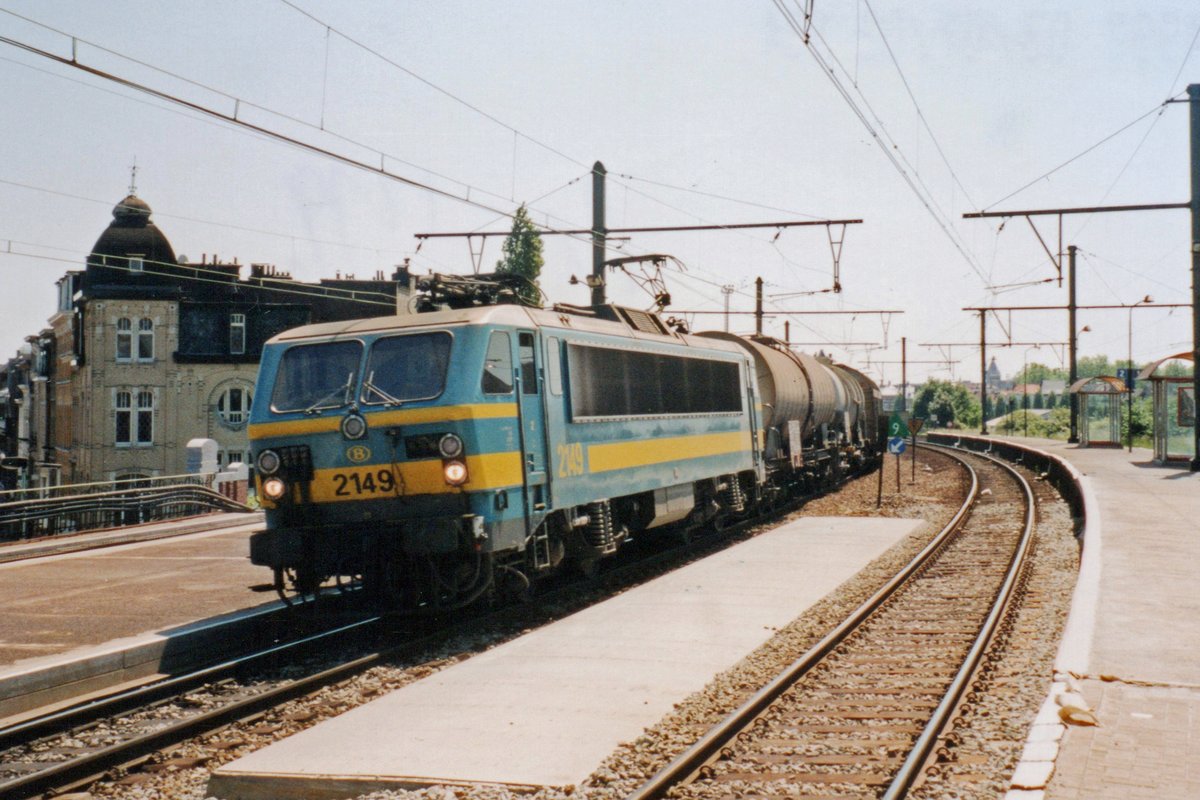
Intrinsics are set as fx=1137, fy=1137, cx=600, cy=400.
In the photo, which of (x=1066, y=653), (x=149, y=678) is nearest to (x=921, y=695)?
(x=1066, y=653)

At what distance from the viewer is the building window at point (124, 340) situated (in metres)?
42.2

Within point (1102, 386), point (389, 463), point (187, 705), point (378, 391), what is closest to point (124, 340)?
point (1102, 386)

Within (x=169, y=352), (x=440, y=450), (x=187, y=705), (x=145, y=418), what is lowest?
(x=187, y=705)

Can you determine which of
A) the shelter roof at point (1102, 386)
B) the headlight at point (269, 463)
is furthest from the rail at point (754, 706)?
the shelter roof at point (1102, 386)

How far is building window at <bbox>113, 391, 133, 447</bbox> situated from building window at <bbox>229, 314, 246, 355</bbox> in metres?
4.14

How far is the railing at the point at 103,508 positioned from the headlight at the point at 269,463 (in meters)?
7.72

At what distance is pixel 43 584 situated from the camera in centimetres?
1302

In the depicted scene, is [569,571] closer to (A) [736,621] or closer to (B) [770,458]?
(A) [736,621]

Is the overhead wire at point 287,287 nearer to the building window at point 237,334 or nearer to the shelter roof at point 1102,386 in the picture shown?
the building window at point 237,334

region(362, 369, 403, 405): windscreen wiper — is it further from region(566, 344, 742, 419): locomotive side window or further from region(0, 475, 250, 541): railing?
region(0, 475, 250, 541): railing

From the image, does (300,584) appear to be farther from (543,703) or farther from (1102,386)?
(1102,386)

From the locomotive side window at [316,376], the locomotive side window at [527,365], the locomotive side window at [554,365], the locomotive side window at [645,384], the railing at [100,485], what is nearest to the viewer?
the locomotive side window at [316,376]

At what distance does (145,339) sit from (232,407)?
4.06 metres

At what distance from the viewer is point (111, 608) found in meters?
11.4
